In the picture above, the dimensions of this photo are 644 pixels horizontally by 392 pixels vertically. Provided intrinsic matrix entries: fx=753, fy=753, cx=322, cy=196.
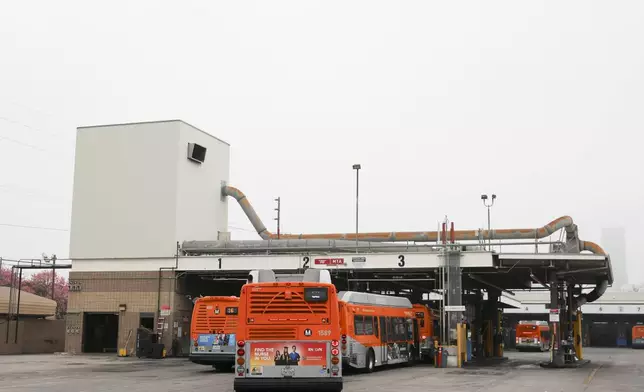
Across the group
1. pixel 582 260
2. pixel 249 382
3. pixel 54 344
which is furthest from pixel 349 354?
pixel 54 344

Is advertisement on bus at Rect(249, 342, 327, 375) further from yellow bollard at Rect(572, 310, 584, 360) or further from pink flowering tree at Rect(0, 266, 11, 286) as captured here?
pink flowering tree at Rect(0, 266, 11, 286)

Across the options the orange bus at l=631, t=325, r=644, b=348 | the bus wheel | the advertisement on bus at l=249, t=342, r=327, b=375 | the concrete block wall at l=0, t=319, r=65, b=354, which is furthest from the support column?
the orange bus at l=631, t=325, r=644, b=348

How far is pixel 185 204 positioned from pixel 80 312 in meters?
9.03

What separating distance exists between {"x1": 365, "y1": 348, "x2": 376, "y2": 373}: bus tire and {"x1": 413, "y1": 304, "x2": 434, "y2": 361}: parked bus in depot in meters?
7.53

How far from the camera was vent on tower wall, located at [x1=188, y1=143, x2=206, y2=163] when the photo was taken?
45.7 metres

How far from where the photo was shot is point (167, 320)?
4312cm

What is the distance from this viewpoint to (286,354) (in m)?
18.1

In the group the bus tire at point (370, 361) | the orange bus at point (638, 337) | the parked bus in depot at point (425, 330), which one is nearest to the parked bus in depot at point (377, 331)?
the bus tire at point (370, 361)

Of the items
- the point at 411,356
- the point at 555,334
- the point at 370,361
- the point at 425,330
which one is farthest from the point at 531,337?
the point at 370,361

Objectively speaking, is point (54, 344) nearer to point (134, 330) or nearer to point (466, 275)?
point (134, 330)

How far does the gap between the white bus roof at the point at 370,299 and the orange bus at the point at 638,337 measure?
170ft

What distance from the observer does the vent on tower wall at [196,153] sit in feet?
150

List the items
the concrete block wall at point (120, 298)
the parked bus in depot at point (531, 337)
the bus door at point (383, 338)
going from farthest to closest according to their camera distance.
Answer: the parked bus in depot at point (531, 337) → the concrete block wall at point (120, 298) → the bus door at point (383, 338)

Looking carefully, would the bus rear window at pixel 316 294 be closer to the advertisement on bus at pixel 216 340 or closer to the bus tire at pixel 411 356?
the advertisement on bus at pixel 216 340
